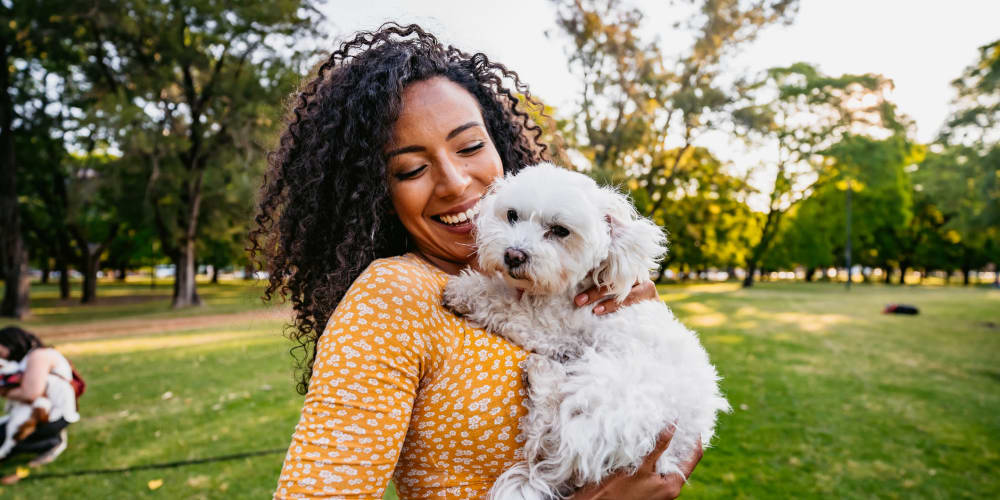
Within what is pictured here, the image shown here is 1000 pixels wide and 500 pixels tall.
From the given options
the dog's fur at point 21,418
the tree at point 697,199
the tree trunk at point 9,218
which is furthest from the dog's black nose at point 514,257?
the tree trunk at point 9,218

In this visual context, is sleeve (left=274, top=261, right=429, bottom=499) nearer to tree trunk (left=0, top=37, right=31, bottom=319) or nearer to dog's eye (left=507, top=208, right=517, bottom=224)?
A: dog's eye (left=507, top=208, right=517, bottom=224)

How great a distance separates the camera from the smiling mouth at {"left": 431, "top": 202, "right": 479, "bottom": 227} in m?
2.11

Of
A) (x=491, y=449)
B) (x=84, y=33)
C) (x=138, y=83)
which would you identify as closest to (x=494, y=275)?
(x=491, y=449)

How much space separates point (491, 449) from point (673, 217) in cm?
2626

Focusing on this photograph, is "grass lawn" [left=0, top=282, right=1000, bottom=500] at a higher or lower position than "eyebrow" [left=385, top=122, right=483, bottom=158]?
lower

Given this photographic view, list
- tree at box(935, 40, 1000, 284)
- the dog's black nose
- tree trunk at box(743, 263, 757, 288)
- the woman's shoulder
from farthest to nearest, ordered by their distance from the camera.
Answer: tree trunk at box(743, 263, 757, 288)
tree at box(935, 40, 1000, 284)
the dog's black nose
the woman's shoulder

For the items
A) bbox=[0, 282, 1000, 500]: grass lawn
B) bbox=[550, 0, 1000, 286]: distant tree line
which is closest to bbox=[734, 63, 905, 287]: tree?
bbox=[550, 0, 1000, 286]: distant tree line

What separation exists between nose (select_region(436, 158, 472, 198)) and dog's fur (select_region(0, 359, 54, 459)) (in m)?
7.14

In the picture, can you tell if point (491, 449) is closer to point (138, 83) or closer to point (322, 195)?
point (322, 195)

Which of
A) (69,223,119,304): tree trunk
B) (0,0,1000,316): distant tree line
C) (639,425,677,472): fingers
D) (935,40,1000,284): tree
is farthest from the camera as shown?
(69,223,119,304): tree trunk

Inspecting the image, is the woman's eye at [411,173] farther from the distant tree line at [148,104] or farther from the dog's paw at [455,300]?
the distant tree line at [148,104]

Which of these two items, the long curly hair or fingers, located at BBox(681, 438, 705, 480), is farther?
the long curly hair

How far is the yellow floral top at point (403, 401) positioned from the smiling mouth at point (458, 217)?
1.29ft

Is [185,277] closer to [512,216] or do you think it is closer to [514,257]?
[512,216]
